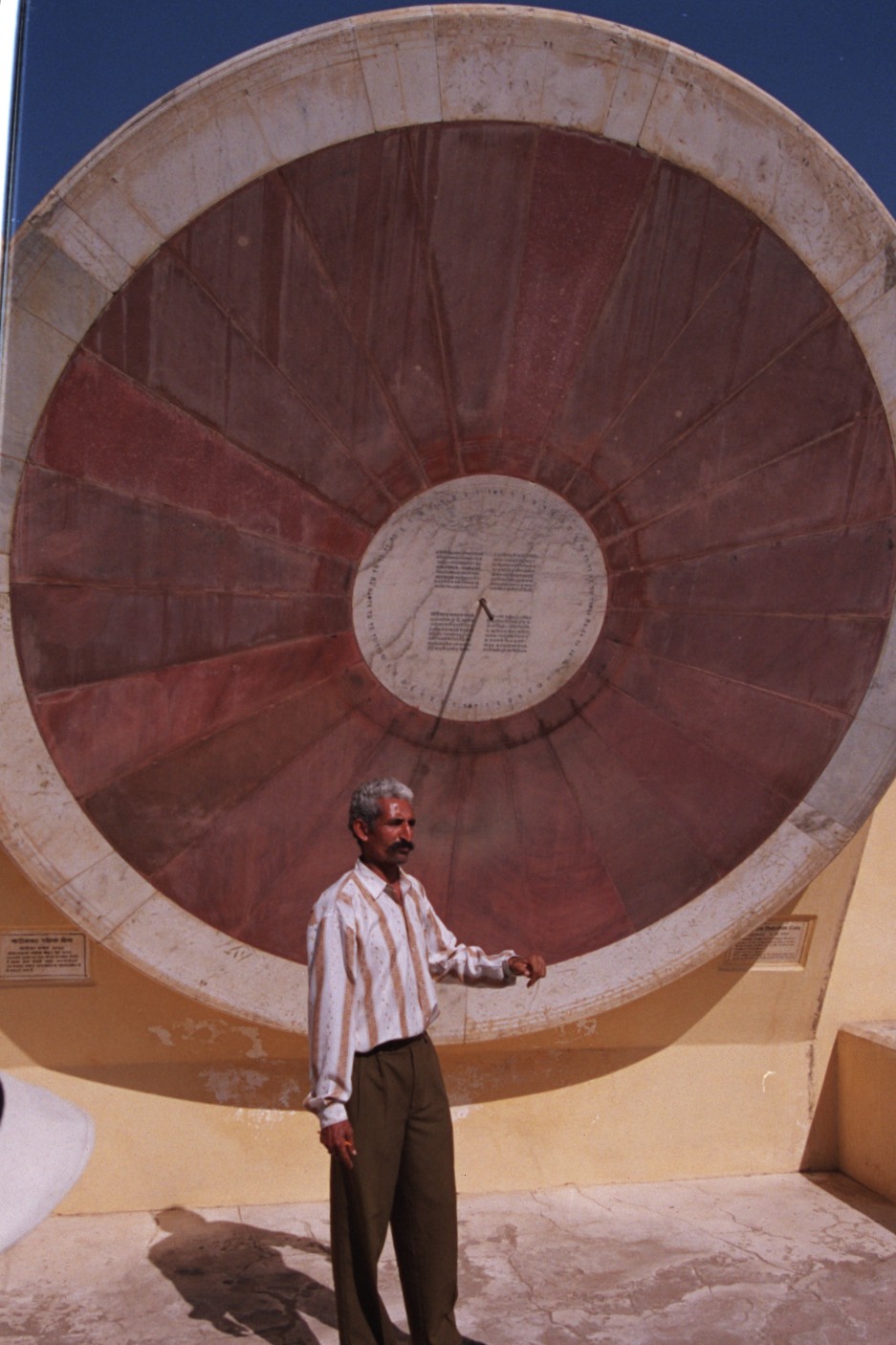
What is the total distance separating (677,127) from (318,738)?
2077mm

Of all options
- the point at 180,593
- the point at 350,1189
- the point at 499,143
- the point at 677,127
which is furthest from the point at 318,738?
the point at 677,127

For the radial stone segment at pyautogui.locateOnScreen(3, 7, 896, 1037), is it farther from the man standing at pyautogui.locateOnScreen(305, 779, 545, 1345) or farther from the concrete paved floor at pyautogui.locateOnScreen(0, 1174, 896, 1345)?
the man standing at pyautogui.locateOnScreen(305, 779, 545, 1345)

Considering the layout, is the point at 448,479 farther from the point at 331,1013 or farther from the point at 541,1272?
the point at 541,1272

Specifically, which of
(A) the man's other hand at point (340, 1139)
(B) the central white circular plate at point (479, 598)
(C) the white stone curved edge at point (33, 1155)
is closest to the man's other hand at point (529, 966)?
(A) the man's other hand at point (340, 1139)

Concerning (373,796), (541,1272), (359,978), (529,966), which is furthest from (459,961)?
(541,1272)

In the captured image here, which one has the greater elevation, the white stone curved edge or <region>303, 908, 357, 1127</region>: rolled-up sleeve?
the white stone curved edge

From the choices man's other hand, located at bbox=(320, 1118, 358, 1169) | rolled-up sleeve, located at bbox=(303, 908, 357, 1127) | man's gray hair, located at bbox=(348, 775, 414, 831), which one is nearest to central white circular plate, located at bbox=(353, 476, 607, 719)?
man's gray hair, located at bbox=(348, 775, 414, 831)

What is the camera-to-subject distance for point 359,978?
3.01m

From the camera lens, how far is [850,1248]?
163 inches

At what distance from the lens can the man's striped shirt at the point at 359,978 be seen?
2.91m

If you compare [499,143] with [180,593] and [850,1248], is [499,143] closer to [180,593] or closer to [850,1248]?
[180,593]

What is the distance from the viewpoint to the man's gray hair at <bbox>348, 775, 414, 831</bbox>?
3.13 meters

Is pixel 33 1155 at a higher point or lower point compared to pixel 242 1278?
higher

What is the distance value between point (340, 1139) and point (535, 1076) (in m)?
1.81
